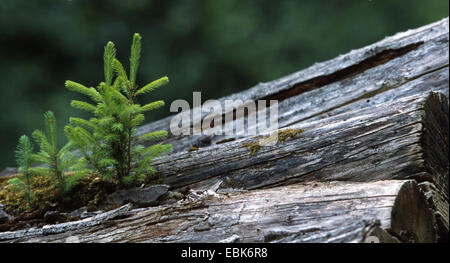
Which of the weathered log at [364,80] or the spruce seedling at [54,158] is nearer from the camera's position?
the spruce seedling at [54,158]

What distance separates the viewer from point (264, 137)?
1657 mm

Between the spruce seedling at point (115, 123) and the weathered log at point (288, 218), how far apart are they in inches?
11.8

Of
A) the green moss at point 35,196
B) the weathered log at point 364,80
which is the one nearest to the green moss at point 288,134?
the weathered log at point 364,80

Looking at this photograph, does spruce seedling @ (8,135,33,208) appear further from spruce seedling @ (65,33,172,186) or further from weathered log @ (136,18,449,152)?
weathered log @ (136,18,449,152)

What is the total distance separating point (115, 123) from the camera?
1515mm

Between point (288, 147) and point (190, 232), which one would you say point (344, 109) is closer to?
point (288, 147)

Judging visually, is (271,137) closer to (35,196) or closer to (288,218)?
(288,218)

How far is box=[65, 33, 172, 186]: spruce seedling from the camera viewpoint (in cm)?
150

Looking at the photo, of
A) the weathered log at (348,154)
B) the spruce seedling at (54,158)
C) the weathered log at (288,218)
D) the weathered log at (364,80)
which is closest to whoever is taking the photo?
the weathered log at (288,218)

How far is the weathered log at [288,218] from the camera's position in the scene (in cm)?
107

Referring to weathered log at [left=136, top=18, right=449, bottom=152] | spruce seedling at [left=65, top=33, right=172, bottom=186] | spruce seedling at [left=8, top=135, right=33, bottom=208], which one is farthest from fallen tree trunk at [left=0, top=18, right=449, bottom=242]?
weathered log at [left=136, top=18, right=449, bottom=152]

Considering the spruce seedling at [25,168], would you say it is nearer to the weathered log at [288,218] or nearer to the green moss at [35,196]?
the green moss at [35,196]
